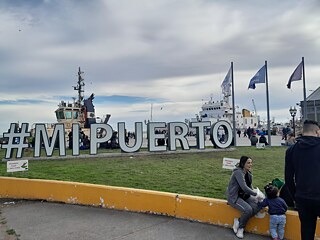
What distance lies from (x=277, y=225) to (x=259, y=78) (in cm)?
2032

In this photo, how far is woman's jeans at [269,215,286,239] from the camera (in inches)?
204

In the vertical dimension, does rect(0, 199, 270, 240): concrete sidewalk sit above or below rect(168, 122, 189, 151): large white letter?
below

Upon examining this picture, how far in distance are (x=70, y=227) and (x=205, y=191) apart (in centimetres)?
344

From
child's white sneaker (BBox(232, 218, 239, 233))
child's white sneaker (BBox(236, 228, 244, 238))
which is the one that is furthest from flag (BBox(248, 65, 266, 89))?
child's white sneaker (BBox(236, 228, 244, 238))

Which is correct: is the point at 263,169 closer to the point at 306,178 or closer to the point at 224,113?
the point at 306,178

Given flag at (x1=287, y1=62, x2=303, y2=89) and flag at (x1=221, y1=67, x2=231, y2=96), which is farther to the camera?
flag at (x1=221, y1=67, x2=231, y2=96)

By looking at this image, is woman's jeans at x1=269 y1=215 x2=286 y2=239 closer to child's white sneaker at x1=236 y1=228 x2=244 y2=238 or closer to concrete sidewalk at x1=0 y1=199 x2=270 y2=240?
concrete sidewalk at x1=0 y1=199 x2=270 y2=240

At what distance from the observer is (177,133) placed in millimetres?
19203

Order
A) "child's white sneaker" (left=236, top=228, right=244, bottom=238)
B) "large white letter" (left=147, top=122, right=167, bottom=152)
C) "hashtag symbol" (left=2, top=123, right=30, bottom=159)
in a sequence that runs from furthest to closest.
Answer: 1. "large white letter" (left=147, top=122, right=167, bottom=152)
2. "hashtag symbol" (left=2, top=123, right=30, bottom=159)
3. "child's white sneaker" (left=236, top=228, right=244, bottom=238)

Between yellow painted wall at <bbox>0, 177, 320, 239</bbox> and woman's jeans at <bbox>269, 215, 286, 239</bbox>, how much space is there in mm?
180

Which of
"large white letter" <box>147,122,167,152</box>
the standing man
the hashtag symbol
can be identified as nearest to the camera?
the standing man

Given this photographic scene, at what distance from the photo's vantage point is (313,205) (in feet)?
12.1

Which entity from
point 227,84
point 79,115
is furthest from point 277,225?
point 79,115

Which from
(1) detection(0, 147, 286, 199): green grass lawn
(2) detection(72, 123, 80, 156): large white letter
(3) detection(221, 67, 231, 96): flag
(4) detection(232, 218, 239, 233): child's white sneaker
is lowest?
(4) detection(232, 218, 239, 233): child's white sneaker
